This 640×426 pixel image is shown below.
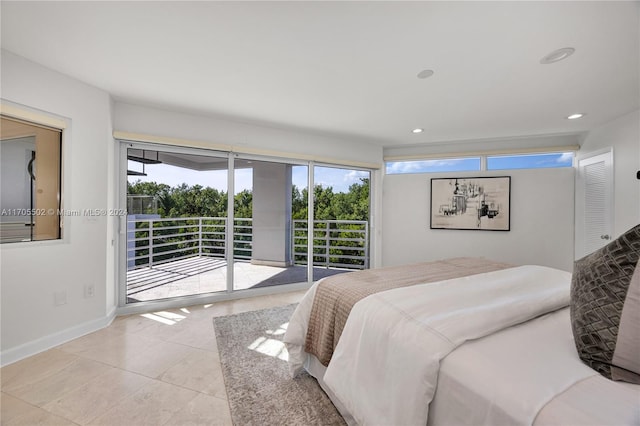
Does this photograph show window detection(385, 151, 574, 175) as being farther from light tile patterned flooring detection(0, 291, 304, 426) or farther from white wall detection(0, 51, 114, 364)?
white wall detection(0, 51, 114, 364)

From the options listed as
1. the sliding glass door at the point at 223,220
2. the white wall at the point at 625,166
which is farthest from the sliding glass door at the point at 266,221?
the white wall at the point at 625,166

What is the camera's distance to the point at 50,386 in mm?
1785

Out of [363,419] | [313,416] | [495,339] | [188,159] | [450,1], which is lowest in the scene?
[313,416]

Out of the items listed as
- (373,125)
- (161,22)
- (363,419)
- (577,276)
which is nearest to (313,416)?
(363,419)

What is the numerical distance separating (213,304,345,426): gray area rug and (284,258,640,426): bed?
13 cm

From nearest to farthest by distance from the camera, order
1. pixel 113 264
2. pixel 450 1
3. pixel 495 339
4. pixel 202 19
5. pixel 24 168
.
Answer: pixel 495 339
pixel 450 1
pixel 202 19
pixel 24 168
pixel 113 264

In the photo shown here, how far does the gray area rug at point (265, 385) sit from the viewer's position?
153cm

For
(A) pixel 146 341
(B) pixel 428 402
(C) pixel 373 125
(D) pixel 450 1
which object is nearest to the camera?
(B) pixel 428 402

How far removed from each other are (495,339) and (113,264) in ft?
11.5

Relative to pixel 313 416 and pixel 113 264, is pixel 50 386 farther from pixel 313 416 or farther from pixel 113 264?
pixel 313 416

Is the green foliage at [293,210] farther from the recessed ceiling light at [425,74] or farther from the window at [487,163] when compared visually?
the recessed ceiling light at [425,74]

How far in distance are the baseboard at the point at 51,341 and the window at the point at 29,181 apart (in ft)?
2.74

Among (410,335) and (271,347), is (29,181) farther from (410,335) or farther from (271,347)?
(410,335)

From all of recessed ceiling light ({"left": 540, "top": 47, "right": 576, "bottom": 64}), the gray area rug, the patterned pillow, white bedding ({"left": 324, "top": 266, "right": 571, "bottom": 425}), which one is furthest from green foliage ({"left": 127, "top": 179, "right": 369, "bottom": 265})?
the patterned pillow
